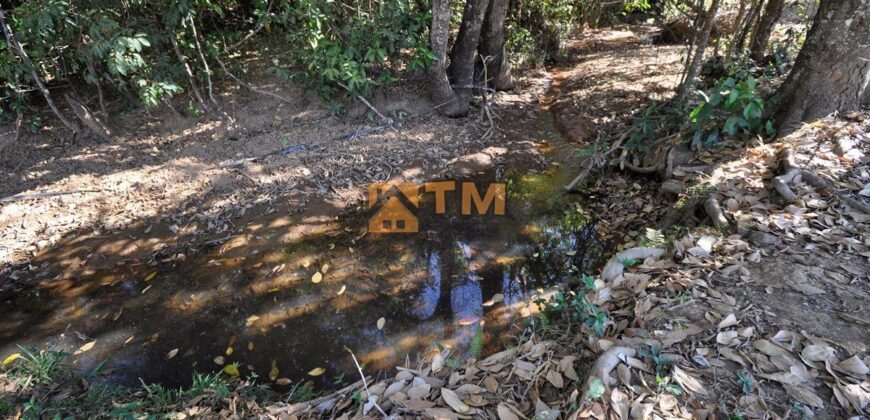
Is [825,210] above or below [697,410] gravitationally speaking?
above

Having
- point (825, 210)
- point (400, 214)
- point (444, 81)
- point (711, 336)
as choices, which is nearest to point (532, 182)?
point (400, 214)

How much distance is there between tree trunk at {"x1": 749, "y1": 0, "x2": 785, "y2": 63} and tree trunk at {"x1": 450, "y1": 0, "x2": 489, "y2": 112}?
3.68 m

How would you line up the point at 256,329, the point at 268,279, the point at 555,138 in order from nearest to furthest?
1. the point at 256,329
2. the point at 268,279
3. the point at 555,138

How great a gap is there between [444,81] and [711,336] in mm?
4796

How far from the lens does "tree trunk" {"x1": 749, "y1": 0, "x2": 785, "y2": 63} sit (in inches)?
226

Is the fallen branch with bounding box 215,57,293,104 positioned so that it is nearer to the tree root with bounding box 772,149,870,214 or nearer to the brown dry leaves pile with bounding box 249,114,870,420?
the brown dry leaves pile with bounding box 249,114,870,420

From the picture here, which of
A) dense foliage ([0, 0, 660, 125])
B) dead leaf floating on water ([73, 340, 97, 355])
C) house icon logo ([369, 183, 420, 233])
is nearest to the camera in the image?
dead leaf floating on water ([73, 340, 97, 355])

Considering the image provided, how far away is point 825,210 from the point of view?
2746 millimetres

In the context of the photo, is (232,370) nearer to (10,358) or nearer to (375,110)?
(10,358)

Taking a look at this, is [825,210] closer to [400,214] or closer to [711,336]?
[711,336]

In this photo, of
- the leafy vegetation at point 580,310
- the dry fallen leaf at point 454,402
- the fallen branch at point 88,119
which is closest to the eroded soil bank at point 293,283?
the leafy vegetation at point 580,310

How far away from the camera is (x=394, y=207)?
479cm

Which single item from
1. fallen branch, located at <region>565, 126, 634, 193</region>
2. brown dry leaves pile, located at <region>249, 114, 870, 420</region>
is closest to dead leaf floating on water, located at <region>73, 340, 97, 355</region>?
brown dry leaves pile, located at <region>249, 114, 870, 420</region>

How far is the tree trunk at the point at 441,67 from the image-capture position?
217 inches
